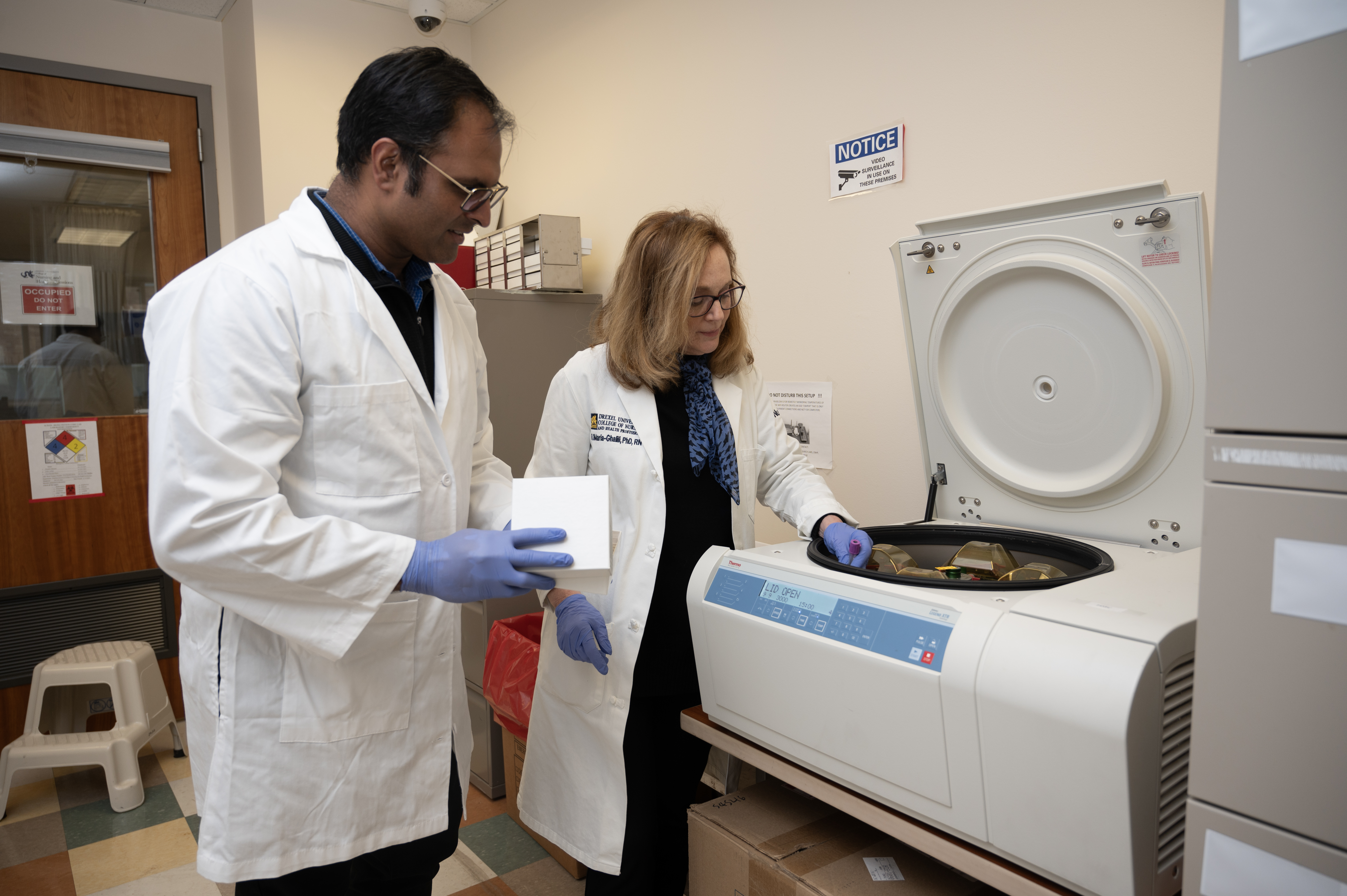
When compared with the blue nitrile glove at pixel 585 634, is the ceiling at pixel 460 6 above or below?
above

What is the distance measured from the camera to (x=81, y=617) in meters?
3.01

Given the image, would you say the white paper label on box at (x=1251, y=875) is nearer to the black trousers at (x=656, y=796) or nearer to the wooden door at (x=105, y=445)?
the black trousers at (x=656, y=796)

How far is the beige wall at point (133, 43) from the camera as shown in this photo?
114 inches

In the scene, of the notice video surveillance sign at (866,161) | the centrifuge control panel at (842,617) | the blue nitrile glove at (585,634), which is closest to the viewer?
the centrifuge control panel at (842,617)

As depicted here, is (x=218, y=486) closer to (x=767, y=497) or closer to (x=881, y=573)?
(x=881, y=573)

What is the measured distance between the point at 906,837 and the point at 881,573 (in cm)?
31

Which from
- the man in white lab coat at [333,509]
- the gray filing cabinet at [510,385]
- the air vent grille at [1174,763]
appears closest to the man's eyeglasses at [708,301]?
the man in white lab coat at [333,509]

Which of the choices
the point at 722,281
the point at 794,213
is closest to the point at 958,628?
the point at 722,281

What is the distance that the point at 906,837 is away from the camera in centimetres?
94

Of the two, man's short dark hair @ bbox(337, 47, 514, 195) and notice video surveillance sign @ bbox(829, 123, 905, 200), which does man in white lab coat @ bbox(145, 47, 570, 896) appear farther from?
notice video surveillance sign @ bbox(829, 123, 905, 200)

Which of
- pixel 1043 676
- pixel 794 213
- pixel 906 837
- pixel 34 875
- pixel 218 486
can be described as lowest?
pixel 34 875

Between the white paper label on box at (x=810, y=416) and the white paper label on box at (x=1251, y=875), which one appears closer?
the white paper label on box at (x=1251, y=875)

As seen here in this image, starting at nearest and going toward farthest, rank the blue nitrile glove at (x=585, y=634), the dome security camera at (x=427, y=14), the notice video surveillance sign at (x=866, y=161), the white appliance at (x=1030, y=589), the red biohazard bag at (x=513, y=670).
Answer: the white appliance at (x=1030, y=589) → the blue nitrile glove at (x=585, y=634) → the notice video surveillance sign at (x=866, y=161) → the red biohazard bag at (x=513, y=670) → the dome security camera at (x=427, y=14)

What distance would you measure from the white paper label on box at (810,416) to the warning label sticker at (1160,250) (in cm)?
105
